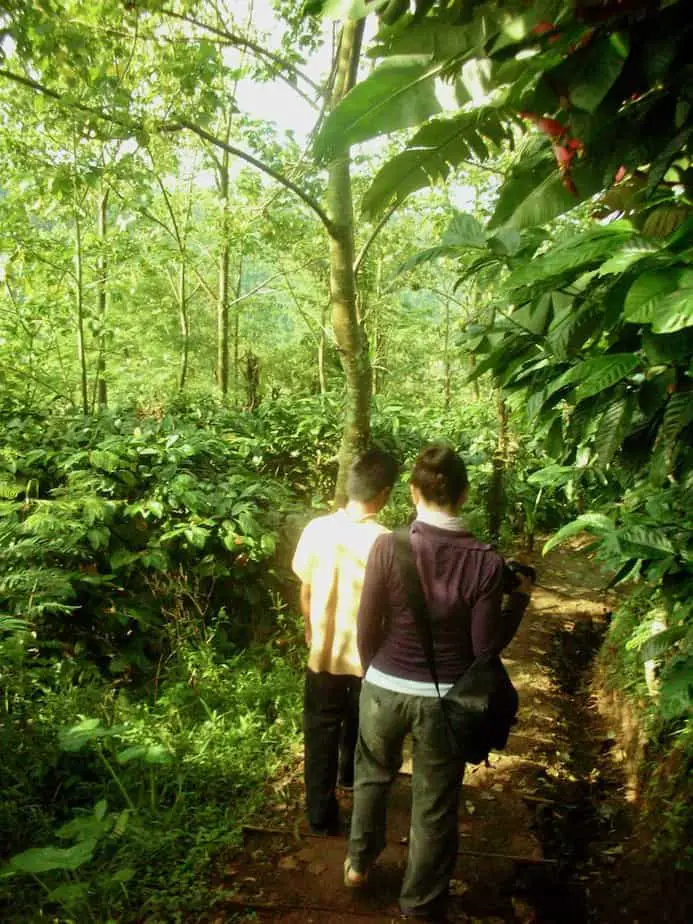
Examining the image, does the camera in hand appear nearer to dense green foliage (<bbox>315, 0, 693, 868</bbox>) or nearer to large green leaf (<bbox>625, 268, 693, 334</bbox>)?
dense green foliage (<bbox>315, 0, 693, 868</bbox>)

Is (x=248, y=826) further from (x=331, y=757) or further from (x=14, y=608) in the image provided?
(x=14, y=608)

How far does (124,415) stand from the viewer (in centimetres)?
675

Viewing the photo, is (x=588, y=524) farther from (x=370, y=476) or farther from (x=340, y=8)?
(x=340, y=8)

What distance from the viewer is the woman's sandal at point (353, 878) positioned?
10.0 feet

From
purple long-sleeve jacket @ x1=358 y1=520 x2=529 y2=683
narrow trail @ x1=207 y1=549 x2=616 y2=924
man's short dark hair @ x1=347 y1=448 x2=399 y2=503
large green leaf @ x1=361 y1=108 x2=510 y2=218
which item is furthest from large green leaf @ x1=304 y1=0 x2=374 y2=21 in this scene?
narrow trail @ x1=207 y1=549 x2=616 y2=924

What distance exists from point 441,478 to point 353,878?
185cm

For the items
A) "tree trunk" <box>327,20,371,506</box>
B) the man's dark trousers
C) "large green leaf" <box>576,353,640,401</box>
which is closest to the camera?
"large green leaf" <box>576,353,640,401</box>

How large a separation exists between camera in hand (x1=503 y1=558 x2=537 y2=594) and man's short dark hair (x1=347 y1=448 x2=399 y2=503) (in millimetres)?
704

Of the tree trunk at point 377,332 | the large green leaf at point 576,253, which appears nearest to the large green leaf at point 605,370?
the large green leaf at point 576,253

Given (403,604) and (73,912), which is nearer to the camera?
(403,604)

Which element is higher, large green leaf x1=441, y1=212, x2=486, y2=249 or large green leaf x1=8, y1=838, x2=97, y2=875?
large green leaf x1=441, y1=212, x2=486, y2=249

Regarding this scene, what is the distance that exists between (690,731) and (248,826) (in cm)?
231

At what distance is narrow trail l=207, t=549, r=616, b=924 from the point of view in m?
3.10

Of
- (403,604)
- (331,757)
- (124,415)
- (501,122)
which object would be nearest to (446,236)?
(501,122)
